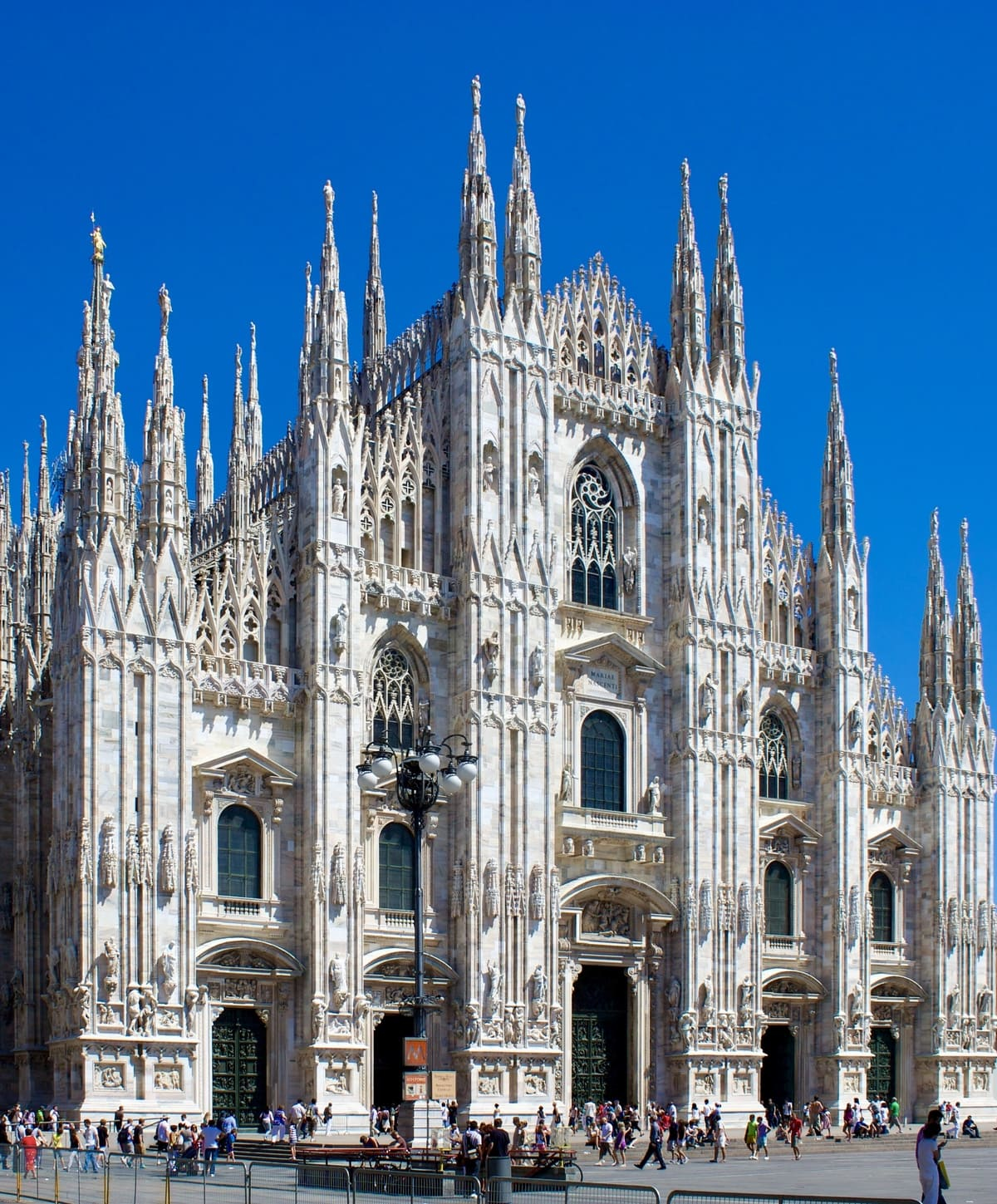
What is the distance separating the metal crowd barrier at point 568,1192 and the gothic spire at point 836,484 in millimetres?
34010

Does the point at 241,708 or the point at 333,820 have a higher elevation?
the point at 241,708

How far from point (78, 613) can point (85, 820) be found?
437cm

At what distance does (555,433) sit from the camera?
155ft

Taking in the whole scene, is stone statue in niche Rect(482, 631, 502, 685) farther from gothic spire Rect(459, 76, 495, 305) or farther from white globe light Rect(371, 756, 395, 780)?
white globe light Rect(371, 756, 395, 780)

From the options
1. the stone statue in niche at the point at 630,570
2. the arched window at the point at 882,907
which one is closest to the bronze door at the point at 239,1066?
the stone statue in niche at the point at 630,570

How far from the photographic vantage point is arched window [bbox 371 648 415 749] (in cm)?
4288

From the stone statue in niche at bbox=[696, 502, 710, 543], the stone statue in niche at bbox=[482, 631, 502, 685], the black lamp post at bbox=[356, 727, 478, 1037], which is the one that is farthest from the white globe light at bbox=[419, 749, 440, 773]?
the stone statue in niche at bbox=[696, 502, 710, 543]

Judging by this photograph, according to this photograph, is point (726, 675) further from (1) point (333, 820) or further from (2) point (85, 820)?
(2) point (85, 820)

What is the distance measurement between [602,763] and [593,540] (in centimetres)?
589

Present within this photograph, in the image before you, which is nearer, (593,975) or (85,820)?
(85,820)

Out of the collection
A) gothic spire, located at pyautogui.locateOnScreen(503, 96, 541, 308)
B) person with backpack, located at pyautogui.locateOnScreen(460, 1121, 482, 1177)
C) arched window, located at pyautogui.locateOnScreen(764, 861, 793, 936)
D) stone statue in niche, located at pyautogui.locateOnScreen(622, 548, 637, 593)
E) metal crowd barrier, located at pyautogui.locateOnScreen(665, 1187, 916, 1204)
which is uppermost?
gothic spire, located at pyautogui.locateOnScreen(503, 96, 541, 308)

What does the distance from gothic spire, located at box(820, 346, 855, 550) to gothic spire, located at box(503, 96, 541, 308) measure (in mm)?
10787

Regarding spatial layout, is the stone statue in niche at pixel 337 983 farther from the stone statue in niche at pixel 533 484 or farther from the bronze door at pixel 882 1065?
the bronze door at pixel 882 1065

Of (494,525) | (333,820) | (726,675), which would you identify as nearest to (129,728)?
(333,820)
